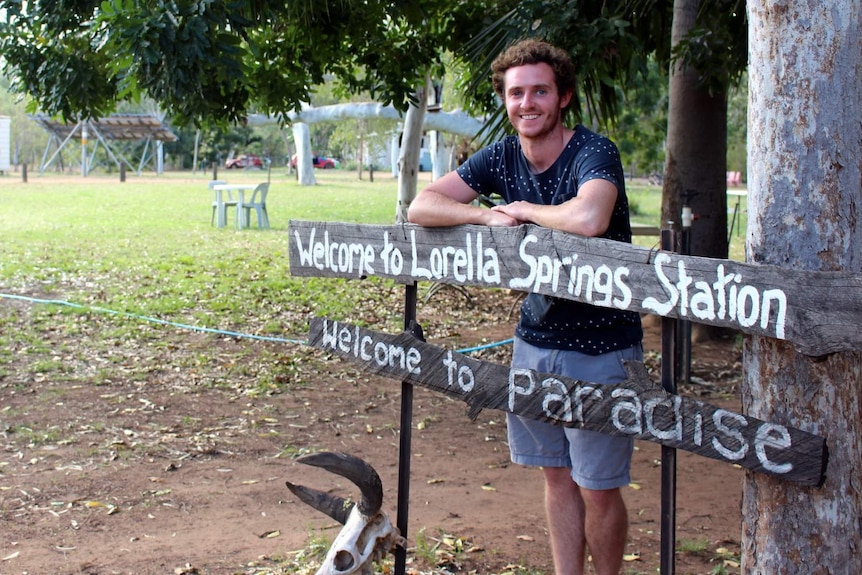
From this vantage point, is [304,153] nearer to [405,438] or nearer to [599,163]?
[405,438]

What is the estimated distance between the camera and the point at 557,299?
289 centimetres

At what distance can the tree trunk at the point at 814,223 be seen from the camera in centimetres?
238

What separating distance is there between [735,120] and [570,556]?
31.8 metres

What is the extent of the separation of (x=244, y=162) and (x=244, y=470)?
182ft

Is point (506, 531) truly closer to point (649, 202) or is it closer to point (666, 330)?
point (666, 330)

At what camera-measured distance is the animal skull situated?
307cm

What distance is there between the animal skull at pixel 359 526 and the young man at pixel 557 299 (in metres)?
0.50

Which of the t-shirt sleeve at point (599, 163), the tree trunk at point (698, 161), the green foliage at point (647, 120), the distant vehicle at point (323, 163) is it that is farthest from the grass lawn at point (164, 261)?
the distant vehicle at point (323, 163)

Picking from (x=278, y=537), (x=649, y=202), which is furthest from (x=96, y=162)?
(x=278, y=537)

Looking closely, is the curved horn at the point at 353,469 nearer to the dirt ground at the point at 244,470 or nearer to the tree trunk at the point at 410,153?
the dirt ground at the point at 244,470

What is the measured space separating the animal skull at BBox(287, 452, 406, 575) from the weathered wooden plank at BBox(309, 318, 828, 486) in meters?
0.34

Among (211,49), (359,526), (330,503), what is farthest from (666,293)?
(211,49)

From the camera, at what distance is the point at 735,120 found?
107ft

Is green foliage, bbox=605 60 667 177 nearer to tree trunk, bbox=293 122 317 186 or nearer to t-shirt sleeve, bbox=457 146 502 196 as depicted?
tree trunk, bbox=293 122 317 186
